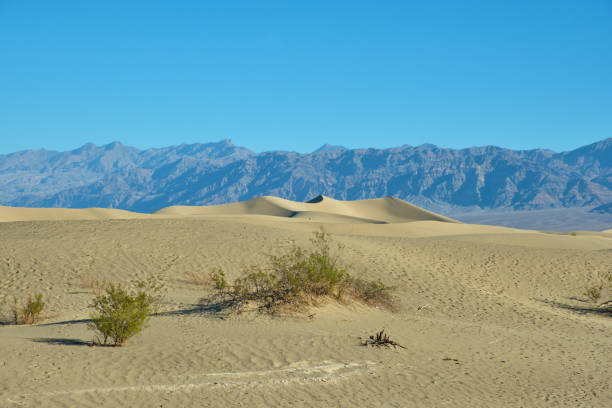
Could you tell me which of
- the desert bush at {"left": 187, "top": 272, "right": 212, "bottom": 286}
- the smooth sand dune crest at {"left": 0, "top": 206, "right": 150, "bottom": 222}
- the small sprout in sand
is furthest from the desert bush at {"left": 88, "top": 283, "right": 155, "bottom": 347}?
the smooth sand dune crest at {"left": 0, "top": 206, "right": 150, "bottom": 222}

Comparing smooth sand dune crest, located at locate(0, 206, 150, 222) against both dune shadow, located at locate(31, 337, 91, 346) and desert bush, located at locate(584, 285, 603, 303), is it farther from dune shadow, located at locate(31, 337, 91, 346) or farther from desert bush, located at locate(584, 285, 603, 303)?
dune shadow, located at locate(31, 337, 91, 346)

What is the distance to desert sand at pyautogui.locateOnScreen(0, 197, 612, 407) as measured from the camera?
8094 mm

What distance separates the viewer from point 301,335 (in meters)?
11.0

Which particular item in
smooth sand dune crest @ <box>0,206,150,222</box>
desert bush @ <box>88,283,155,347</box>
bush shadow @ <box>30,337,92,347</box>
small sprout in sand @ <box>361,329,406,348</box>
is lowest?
small sprout in sand @ <box>361,329,406,348</box>

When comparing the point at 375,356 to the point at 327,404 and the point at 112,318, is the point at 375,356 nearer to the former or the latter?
the point at 327,404

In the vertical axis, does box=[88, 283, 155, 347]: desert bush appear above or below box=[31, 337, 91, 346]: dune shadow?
above

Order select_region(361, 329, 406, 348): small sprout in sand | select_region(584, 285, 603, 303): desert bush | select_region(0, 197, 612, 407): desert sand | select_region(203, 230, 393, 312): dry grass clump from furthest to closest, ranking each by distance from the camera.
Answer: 1. select_region(584, 285, 603, 303): desert bush
2. select_region(203, 230, 393, 312): dry grass clump
3. select_region(361, 329, 406, 348): small sprout in sand
4. select_region(0, 197, 612, 407): desert sand

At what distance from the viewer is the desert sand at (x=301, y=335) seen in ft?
26.6

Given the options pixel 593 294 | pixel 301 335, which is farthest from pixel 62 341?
pixel 593 294

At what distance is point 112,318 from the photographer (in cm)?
988

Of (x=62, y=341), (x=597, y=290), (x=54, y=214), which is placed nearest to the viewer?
(x=62, y=341)

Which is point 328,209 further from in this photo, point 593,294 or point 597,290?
point 593,294

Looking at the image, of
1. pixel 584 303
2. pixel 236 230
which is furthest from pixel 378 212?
pixel 584 303

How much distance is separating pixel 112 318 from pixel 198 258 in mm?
11024
